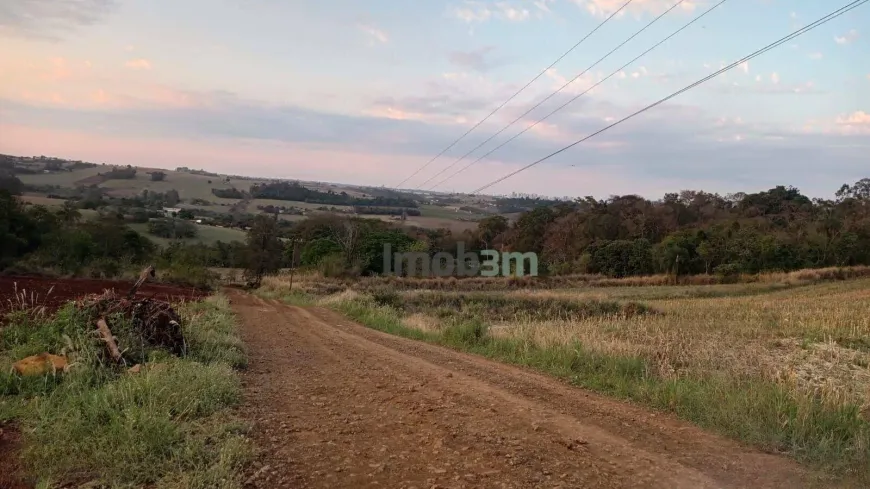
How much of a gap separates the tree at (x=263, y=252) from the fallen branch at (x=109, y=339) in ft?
138

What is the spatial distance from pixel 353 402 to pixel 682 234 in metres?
57.4

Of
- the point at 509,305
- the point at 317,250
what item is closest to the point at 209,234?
the point at 317,250

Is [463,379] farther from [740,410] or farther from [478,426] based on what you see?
[740,410]

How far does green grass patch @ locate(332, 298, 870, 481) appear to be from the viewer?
5.54m

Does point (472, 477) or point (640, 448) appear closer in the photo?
point (472, 477)

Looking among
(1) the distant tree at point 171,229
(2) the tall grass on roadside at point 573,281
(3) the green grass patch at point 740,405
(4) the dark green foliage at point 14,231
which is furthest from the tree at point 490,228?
(3) the green grass patch at point 740,405

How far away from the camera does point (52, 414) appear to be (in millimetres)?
5727

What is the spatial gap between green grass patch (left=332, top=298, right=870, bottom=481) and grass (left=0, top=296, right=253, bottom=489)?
5037 millimetres

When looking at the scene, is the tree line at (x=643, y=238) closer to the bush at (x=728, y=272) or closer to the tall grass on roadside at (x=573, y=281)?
the bush at (x=728, y=272)

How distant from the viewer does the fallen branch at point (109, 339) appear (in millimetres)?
7403

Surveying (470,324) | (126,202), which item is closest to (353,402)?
(470,324)

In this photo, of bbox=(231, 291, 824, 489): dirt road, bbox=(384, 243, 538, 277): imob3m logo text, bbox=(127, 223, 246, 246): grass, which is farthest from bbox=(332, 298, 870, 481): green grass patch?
bbox=(127, 223, 246, 246): grass

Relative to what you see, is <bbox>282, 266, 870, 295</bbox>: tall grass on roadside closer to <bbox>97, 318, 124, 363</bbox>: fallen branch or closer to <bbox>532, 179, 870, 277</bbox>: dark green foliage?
<bbox>532, 179, 870, 277</bbox>: dark green foliage

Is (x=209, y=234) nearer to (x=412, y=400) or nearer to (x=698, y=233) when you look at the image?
(x=698, y=233)
